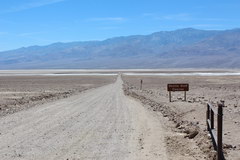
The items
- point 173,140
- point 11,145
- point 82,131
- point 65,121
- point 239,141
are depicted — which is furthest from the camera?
point 65,121

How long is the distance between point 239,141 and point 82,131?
17.0 ft

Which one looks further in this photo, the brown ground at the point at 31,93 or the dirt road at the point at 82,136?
the brown ground at the point at 31,93

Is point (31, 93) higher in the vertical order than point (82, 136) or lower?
lower

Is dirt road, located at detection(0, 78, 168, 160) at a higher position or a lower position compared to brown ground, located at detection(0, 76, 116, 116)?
higher

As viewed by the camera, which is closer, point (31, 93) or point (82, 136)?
point (82, 136)

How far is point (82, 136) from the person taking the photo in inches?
522

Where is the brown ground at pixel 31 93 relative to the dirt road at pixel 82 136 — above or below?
below

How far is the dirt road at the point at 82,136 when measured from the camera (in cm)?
1058

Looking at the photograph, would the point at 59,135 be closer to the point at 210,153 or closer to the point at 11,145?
the point at 11,145

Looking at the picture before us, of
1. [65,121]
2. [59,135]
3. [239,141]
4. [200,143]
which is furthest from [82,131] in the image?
[239,141]

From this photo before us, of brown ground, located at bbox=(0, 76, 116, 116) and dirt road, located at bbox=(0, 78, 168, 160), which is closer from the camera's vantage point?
dirt road, located at bbox=(0, 78, 168, 160)

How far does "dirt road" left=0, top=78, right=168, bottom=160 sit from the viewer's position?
1058 centimetres

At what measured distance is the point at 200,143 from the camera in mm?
11578

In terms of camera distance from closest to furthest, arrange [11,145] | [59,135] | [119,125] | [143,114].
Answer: [11,145] → [59,135] → [119,125] → [143,114]
